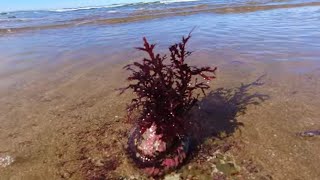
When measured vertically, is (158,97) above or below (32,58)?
above

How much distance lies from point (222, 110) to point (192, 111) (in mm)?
481

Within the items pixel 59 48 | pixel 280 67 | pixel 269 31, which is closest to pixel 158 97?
pixel 280 67

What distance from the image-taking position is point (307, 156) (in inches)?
151

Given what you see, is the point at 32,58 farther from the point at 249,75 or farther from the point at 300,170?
the point at 300,170

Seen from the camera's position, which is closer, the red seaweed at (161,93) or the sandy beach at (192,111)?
the red seaweed at (161,93)

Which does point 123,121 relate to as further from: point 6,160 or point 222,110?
point 6,160

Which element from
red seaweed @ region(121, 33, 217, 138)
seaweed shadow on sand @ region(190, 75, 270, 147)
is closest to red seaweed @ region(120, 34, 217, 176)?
red seaweed @ region(121, 33, 217, 138)

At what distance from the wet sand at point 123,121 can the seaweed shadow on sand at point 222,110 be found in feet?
0.04

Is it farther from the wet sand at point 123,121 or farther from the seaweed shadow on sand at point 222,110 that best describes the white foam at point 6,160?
the seaweed shadow on sand at point 222,110

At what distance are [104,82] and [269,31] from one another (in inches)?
225

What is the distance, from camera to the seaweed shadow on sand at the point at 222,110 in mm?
4309

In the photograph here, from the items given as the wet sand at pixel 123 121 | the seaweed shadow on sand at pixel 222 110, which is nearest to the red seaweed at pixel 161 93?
the seaweed shadow on sand at pixel 222 110

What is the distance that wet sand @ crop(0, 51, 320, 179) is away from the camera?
3.80 metres

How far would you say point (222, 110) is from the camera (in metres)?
4.93
